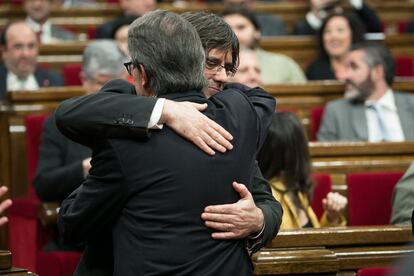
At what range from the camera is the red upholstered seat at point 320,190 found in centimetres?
276

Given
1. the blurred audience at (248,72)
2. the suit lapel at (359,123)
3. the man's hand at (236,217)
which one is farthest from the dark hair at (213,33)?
the suit lapel at (359,123)

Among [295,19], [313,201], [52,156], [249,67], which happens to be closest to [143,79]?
[313,201]

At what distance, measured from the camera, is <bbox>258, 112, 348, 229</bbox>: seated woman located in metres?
2.44

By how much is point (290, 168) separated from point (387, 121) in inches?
55.7

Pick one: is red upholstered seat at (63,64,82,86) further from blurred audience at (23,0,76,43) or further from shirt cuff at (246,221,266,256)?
shirt cuff at (246,221,266,256)

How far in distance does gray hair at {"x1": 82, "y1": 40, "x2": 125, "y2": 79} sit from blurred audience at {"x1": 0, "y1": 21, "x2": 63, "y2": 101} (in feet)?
2.85

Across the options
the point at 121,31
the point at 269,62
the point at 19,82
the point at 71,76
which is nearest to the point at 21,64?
the point at 19,82

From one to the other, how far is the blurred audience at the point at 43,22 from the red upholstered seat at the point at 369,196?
2805 millimetres

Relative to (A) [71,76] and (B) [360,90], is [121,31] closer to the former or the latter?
(A) [71,76]

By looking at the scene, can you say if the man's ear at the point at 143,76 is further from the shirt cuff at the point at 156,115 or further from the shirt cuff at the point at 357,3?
the shirt cuff at the point at 357,3

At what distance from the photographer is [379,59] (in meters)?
4.00

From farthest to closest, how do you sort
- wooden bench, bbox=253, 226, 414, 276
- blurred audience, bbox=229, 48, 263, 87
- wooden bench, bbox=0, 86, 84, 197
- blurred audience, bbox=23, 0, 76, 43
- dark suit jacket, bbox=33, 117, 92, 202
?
blurred audience, bbox=23, 0, 76, 43 < blurred audience, bbox=229, 48, 263, 87 < wooden bench, bbox=0, 86, 84, 197 < dark suit jacket, bbox=33, 117, 92, 202 < wooden bench, bbox=253, 226, 414, 276

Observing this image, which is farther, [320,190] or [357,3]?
[357,3]

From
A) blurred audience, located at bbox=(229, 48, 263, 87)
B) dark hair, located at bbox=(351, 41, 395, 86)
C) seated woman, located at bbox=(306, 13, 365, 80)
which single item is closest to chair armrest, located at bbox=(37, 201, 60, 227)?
blurred audience, located at bbox=(229, 48, 263, 87)
